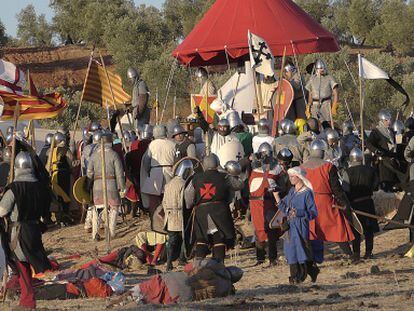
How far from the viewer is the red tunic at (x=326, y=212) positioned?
15977 millimetres

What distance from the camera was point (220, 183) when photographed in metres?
15.9

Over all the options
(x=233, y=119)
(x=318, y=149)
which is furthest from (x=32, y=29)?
(x=318, y=149)

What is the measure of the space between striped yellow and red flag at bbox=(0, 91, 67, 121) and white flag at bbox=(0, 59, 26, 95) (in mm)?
152

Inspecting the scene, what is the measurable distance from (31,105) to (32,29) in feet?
187

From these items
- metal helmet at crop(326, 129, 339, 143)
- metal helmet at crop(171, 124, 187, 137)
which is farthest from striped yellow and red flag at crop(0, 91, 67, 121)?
metal helmet at crop(326, 129, 339, 143)

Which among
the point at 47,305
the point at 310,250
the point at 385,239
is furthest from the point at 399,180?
the point at 47,305

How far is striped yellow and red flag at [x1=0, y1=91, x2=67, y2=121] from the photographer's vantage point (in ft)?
59.8

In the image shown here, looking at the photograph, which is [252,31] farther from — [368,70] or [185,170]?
[185,170]

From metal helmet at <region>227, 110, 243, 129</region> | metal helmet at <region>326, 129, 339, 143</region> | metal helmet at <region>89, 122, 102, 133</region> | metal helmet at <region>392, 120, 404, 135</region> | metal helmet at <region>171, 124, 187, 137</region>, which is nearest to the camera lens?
metal helmet at <region>326, 129, 339, 143</region>

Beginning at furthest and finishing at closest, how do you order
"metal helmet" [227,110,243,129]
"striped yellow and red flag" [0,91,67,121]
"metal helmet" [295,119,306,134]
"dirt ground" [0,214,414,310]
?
"metal helmet" [295,119,306,134] < "metal helmet" [227,110,243,129] < "striped yellow and red flag" [0,91,67,121] < "dirt ground" [0,214,414,310]

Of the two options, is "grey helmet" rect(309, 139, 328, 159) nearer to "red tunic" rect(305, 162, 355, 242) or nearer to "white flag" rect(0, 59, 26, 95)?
"red tunic" rect(305, 162, 355, 242)

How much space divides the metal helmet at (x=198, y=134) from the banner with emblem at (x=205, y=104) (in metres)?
1.44

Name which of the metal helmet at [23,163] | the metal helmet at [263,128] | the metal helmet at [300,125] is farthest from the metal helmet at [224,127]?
the metal helmet at [23,163]

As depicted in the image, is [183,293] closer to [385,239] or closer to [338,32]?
[385,239]
